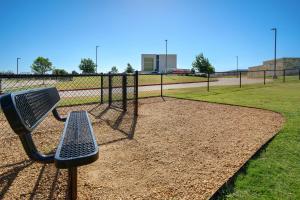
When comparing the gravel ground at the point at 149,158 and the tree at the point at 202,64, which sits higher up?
the tree at the point at 202,64

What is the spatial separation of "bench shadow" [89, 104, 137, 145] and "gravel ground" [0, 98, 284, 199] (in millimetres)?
22

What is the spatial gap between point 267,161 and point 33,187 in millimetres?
2953

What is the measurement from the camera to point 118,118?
7.13 meters

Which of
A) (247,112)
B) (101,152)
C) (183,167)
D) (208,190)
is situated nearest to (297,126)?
(247,112)

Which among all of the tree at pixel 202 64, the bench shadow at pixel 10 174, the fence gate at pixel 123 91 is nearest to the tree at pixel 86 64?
the tree at pixel 202 64

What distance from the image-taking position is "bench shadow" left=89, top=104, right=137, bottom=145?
18.6ft

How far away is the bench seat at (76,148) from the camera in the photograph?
2.11 metres

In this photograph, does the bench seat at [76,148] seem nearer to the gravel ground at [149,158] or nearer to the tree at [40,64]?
the gravel ground at [149,158]

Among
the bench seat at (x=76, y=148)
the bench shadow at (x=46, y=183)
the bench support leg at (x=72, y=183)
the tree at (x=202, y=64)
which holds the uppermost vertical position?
the tree at (x=202, y=64)

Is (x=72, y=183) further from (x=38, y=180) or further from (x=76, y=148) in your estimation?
(x=38, y=180)

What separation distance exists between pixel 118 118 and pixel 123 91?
109 centimetres

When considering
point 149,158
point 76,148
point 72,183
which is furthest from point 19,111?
point 149,158

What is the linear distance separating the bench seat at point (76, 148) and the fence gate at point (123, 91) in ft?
13.9

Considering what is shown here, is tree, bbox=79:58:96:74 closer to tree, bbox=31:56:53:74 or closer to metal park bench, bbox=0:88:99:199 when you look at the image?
tree, bbox=31:56:53:74
